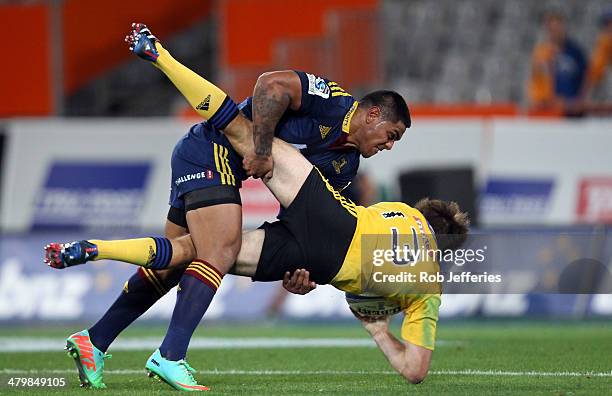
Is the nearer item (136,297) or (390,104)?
(390,104)

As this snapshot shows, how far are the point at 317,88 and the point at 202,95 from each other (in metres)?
0.77

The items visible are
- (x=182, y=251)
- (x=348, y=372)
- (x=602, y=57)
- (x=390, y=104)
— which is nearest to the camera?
(x=182, y=251)

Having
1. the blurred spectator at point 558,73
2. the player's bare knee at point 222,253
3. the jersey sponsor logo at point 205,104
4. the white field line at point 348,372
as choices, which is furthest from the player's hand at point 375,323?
the blurred spectator at point 558,73

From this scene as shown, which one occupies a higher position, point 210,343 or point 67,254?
point 67,254

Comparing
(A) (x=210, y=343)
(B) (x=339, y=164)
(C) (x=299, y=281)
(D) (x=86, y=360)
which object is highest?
(B) (x=339, y=164)

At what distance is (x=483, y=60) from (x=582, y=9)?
1.97 metres

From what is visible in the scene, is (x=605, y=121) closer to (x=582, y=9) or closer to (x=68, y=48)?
(x=582, y=9)

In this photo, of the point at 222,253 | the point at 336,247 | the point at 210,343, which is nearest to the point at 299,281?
the point at 336,247

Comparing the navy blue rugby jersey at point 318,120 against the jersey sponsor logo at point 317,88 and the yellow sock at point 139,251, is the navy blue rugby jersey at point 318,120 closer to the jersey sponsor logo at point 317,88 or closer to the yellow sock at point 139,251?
the jersey sponsor logo at point 317,88

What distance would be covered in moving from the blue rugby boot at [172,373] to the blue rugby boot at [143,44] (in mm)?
1879

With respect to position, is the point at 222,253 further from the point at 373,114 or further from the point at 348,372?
the point at 348,372

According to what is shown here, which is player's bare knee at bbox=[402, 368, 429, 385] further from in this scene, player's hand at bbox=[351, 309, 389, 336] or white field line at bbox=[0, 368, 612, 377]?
white field line at bbox=[0, 368, 612, 377]

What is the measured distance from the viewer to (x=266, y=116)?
7785 mm

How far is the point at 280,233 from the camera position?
782cm
